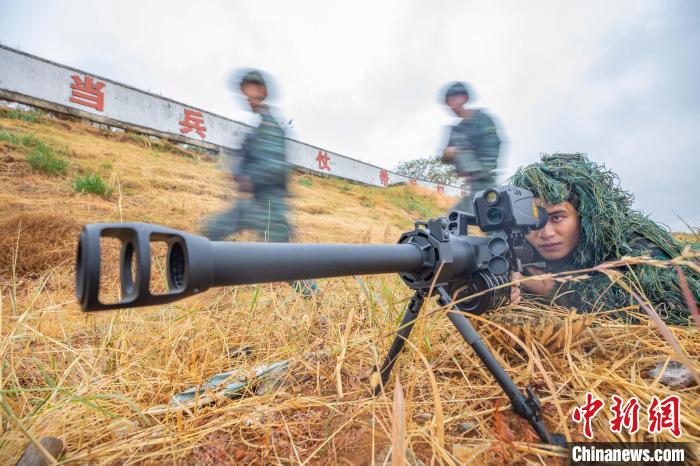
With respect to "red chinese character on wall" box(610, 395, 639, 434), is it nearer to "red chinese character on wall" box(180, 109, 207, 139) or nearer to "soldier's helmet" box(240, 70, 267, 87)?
"soldier's helmet" box(240, 70, 267, 87)

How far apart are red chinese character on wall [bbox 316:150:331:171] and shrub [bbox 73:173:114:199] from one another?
9.61 meters

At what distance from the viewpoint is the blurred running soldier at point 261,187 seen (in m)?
3.01

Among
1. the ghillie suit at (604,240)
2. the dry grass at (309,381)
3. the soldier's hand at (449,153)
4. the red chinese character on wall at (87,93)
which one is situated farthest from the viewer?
the red chinese character on wall at (87,93)

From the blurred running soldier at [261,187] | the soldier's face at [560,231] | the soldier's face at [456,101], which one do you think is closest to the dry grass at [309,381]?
the soldier's face at [560,231]

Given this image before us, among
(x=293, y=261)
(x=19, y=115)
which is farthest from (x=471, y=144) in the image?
(x=19, y=115)

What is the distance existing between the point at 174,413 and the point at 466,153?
137 inches

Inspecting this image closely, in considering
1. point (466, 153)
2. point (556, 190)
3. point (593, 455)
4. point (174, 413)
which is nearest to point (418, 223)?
point (593, 455)

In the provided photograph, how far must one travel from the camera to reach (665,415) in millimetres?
972

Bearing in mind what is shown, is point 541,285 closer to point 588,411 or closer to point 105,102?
point 588,411

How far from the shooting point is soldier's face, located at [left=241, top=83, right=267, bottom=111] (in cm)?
317

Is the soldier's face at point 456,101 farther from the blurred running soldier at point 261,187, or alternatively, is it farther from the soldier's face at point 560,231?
the soldier's face at point 560,231

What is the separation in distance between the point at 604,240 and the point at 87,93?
12.6m

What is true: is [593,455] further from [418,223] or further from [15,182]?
[15,182]

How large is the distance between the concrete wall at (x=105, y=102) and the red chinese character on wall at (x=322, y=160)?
1.13 m
